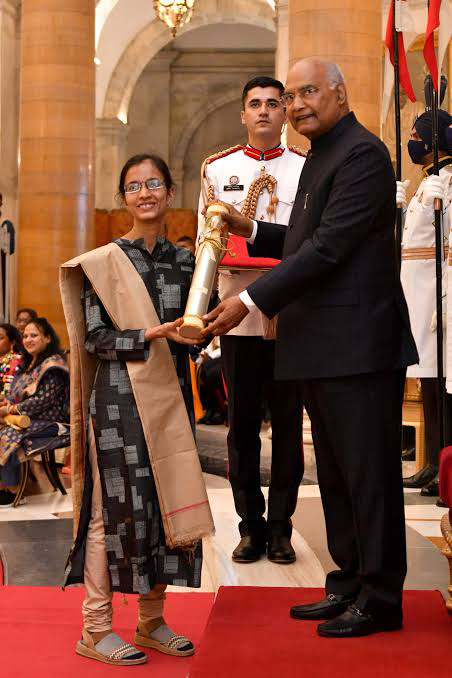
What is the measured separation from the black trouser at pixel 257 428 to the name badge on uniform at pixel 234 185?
2.24 ft

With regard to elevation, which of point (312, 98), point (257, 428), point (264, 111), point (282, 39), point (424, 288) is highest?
point (282, 39)

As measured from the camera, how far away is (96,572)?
354cm

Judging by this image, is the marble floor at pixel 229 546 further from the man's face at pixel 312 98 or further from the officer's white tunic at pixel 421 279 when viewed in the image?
the man's face at pixel 312 98

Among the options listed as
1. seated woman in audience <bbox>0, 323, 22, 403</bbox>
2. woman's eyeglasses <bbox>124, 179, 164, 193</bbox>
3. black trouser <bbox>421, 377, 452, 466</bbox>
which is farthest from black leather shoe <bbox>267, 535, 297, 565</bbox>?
seated woman in audience <bbox>0, 323, 22, 403</bbox>

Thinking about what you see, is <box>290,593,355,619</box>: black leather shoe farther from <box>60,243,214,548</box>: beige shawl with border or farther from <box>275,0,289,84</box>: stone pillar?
<box>275,0,289,84</box>: stone pillar

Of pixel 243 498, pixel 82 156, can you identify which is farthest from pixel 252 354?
pixel 82 156

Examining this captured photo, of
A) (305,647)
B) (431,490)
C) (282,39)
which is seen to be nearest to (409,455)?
(431,490)

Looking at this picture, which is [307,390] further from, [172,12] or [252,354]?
[172,12]

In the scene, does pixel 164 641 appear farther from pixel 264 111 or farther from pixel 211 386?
pixel 211 386

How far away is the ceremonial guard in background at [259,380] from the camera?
15.1ft

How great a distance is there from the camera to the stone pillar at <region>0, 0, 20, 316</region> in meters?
17.8

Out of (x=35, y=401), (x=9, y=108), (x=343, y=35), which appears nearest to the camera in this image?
(x=35, y=401)

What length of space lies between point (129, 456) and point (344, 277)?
95 cm

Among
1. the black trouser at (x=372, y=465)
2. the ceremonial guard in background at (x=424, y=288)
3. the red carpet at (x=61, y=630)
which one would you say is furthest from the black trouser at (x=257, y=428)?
the ceremonial guard in background at (x=424, y=288)
